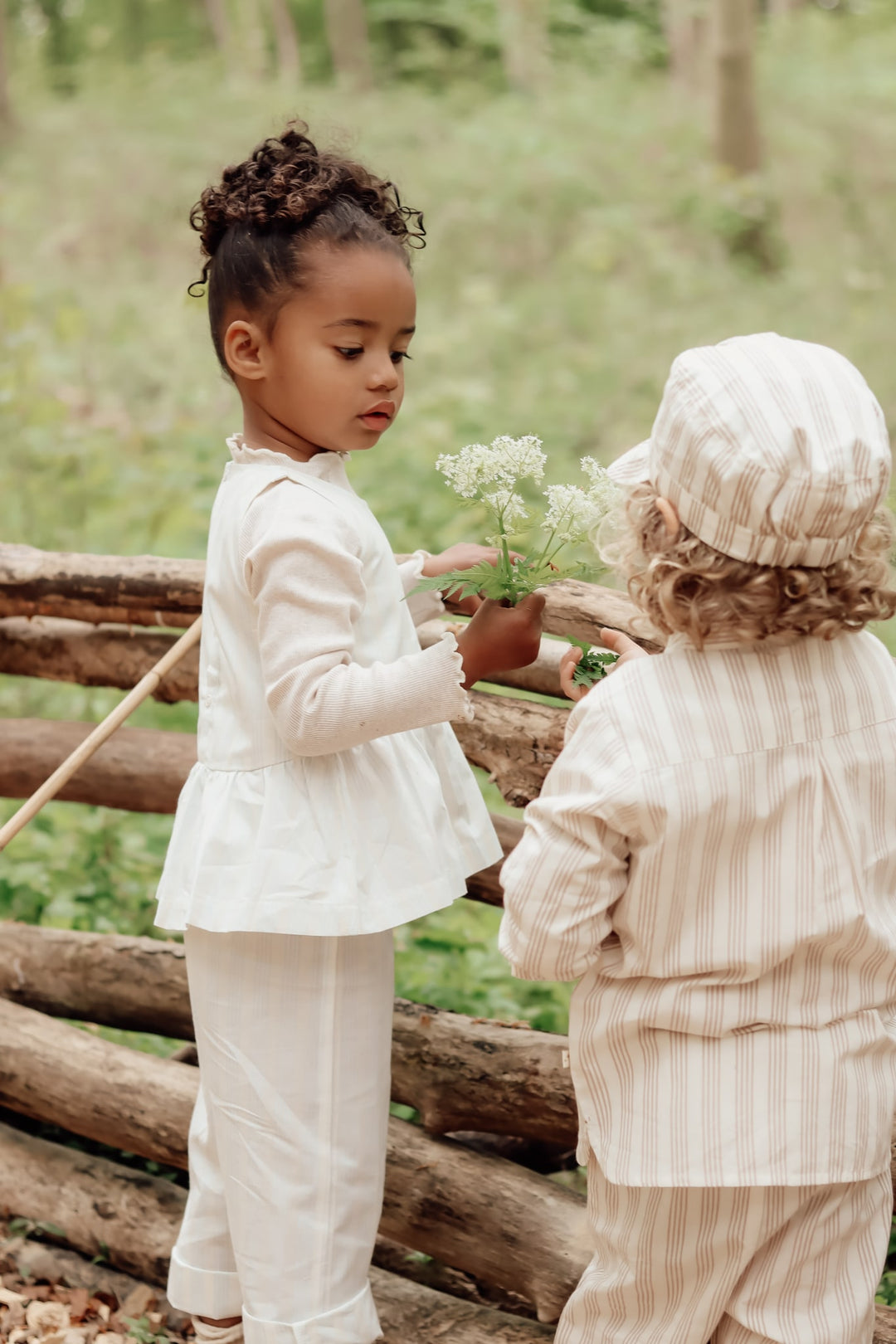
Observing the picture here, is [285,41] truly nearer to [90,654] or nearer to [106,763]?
[90,654]

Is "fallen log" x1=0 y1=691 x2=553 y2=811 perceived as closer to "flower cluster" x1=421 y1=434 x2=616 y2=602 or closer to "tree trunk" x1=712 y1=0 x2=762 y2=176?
"flower cluster" x1=421 y1=434 x2=616 y2=602

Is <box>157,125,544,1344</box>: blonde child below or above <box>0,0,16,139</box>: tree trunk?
below

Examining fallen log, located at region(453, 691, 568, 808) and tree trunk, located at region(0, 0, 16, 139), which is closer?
fallen log, located at region(453, 691, 568, 808)

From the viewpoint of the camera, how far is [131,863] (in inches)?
182

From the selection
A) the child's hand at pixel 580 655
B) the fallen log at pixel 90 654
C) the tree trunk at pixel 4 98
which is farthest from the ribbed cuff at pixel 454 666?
the tree trunk at pixel 4 98

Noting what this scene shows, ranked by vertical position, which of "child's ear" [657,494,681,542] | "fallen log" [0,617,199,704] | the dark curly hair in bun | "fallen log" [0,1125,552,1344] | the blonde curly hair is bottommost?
"fallen log" [0,1125,552,1344]

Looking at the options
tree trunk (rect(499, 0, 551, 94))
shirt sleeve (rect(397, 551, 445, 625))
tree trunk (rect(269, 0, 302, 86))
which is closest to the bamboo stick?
shirt sleeve (rect(397, 551, 445, 625))

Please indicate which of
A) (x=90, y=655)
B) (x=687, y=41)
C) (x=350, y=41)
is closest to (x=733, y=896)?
(x=90, y=655)

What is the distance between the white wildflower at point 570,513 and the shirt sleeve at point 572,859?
0.32 metres

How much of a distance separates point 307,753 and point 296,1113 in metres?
0.61

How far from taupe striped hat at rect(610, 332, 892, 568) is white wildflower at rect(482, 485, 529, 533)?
14.2 inches

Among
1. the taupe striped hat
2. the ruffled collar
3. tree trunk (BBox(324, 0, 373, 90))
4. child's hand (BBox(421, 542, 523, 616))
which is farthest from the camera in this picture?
tree trunk (BBox(324, 0, 373, 90))

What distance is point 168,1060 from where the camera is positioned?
123 inches

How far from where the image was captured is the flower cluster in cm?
194
